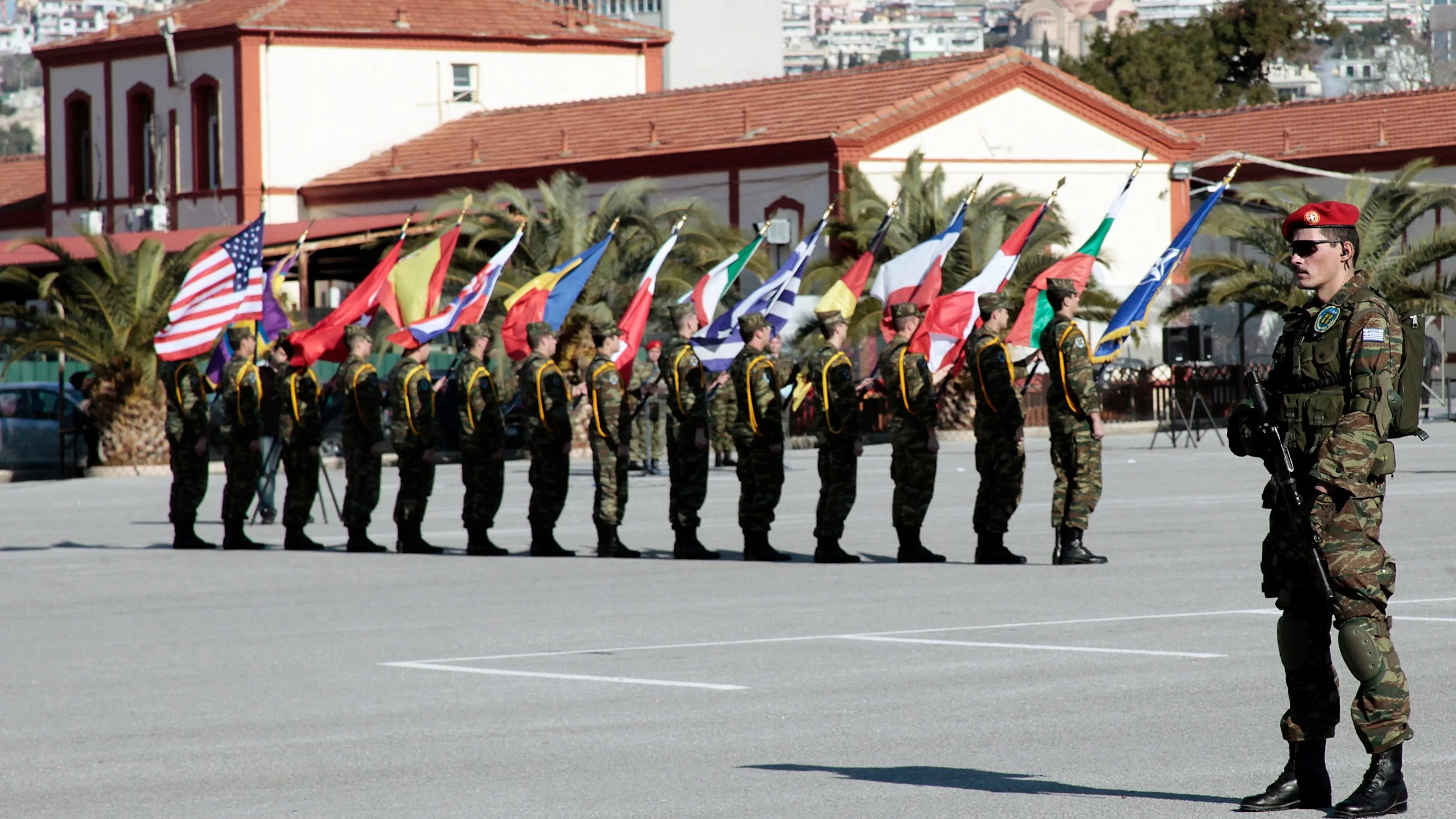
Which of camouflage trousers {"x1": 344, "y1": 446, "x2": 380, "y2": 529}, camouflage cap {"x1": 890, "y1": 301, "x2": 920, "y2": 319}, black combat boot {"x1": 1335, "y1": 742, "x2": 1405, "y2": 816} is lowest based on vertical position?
black combat boot {"x1": 1335, "y1": 742, "x2": 1405, "y2": 816}

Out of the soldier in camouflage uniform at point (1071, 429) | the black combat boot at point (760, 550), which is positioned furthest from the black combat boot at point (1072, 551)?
the black combat boot at point (760, 550)

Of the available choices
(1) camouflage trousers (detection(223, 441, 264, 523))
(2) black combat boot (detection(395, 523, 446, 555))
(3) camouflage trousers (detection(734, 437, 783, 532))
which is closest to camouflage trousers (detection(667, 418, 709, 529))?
(3) camouflage trousers (detection(734, 437, 783, 532))

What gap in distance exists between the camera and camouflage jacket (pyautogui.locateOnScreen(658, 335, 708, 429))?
17.2 metres

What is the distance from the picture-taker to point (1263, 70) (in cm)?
8081

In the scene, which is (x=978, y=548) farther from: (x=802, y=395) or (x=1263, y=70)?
(x=1263, y=70)

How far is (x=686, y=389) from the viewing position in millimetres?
17266

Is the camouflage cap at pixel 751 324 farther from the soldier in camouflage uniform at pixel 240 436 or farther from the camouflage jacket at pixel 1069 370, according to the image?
the soldier in camouflage uniform at pixel 240 436

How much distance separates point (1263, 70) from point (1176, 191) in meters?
37.8

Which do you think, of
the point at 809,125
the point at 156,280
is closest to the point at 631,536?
the point at 156,280

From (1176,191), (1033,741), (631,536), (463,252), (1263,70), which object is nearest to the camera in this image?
(1033,741)

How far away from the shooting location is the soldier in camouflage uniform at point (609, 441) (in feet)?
56.0

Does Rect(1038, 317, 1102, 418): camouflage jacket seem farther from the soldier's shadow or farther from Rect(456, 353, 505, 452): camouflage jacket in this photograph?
the soldier's shadow

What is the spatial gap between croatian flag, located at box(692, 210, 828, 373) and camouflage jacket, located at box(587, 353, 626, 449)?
0.74 m

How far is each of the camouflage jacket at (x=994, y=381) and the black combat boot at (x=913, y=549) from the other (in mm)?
930
